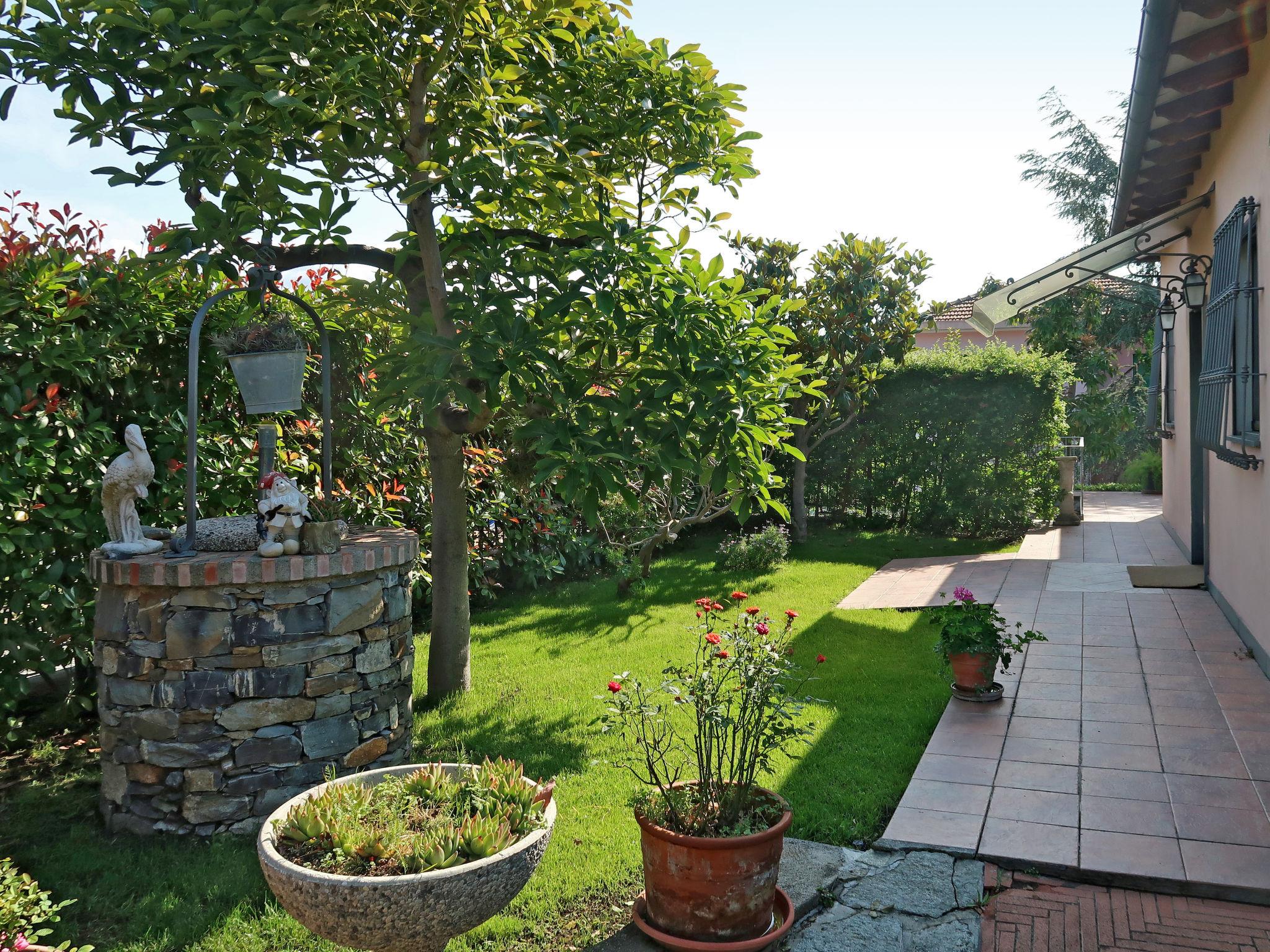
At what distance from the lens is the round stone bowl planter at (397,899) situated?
8.64 feet

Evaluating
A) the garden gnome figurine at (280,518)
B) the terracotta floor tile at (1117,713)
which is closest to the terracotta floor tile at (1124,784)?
the terracotta floor tile at (1117,713)

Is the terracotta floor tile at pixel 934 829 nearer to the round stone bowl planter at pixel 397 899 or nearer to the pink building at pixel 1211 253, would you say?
the round stone bowl planter at pixel 397 899

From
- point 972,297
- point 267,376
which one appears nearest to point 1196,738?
point 267,376

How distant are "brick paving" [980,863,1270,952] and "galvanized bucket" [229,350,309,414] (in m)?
3.98

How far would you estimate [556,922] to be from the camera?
11.3 feet

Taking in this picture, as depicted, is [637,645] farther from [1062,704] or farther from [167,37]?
[167,37]

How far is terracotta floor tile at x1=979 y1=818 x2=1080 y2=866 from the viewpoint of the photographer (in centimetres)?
373

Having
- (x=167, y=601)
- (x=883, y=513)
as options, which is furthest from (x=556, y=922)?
(x=883, y=513)

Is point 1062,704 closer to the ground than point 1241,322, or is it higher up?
closer to the ground

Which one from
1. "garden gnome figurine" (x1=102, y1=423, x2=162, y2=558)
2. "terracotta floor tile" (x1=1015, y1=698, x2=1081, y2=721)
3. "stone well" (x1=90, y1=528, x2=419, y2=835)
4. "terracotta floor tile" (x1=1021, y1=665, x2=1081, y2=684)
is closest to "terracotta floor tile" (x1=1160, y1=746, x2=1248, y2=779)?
"terracotta floor tile" (x1=1015, y1=698, x2=1081, y2=721)

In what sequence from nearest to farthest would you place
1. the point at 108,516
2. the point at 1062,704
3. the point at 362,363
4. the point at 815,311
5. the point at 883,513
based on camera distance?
the point at 108,516, the point at 1062,704, the point at 362,363, the point at 815,311, the point at 883,513

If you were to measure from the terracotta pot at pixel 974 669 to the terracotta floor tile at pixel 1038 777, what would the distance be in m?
0.97

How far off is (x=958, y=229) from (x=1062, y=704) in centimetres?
1083

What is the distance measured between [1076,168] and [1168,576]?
17727 millimetres
